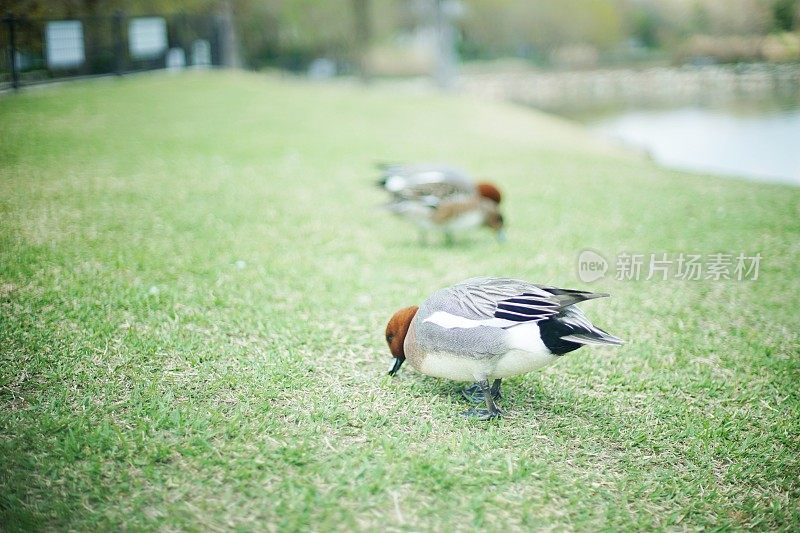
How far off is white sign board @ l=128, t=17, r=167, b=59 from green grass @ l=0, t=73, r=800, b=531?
10.6 meters

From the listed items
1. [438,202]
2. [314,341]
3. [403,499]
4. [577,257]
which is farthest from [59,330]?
[577,257]

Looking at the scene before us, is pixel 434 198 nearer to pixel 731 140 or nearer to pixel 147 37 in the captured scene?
pixel 731 140

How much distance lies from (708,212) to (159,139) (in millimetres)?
8187

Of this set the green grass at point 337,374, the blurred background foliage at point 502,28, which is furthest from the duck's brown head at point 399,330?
the blurred background foliage at point 502,28

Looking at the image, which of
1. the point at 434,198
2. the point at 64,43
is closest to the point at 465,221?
the point at 434,198

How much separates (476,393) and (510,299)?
0.70 meters

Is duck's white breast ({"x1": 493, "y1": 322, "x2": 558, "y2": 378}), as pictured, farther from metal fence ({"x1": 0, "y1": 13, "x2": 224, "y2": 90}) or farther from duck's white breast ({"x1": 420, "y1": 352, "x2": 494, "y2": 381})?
metal fence ({"x1": 0, "y1": 13, "x2": 224, "y2": 90})

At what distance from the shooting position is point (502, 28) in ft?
119

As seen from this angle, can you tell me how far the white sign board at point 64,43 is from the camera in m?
12.7

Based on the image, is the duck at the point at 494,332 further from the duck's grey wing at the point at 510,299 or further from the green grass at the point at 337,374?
the green grass at the point at 337,374

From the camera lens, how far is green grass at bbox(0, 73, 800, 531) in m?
2.58

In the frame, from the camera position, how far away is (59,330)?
3.79 m

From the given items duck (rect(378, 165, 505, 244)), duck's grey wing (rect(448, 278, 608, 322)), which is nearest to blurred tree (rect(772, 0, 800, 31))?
duck (rect(378, 165, 505, 244))

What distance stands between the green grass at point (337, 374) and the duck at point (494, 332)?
28 cm
